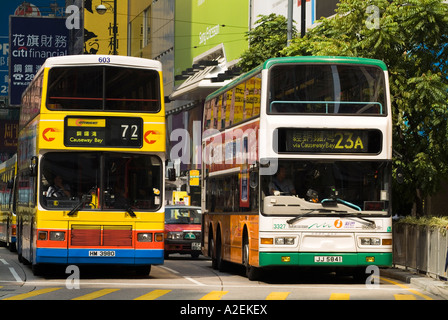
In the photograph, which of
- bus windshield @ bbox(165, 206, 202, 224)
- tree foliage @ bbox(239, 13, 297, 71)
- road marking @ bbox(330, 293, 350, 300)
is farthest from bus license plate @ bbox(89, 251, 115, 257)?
tree foliage @ bbox(239, 13, 297, 71)

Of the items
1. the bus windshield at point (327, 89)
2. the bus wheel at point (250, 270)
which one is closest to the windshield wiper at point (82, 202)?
the bus wheel at point (250, 270)

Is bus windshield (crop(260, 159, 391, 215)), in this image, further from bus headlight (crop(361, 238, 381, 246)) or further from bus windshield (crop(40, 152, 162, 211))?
bus windshield (crop(40, 152, 162, 211))

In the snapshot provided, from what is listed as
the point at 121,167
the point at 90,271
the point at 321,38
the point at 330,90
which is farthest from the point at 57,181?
the point at 321,38

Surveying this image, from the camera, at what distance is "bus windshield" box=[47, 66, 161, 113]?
23.1m

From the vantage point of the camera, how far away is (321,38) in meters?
31.2

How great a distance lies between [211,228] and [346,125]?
742 cm

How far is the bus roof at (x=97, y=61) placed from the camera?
2333cm

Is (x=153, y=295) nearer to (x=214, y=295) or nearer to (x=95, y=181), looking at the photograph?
(x=214, y=295)

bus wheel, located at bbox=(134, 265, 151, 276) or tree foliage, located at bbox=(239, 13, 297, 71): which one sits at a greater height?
tree foliage, located at bbox=(239, 13, 297, 71)

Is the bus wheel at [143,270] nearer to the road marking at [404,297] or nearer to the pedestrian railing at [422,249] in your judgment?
the pedestrian railing at [422,249]

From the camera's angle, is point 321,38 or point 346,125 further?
point 321,38

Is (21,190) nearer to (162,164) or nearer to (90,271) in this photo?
(90,271)

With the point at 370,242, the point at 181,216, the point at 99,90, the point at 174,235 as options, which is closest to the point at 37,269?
the point at 99,90

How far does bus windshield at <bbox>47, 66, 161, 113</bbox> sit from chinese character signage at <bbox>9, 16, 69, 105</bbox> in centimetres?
3754
